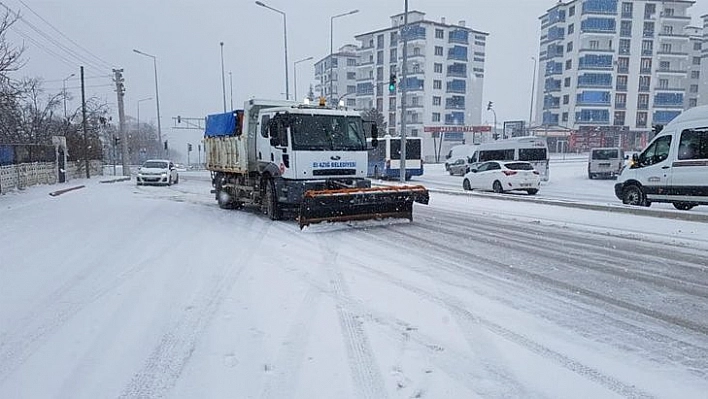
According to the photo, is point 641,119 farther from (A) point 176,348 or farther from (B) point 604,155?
(A) point 176,348

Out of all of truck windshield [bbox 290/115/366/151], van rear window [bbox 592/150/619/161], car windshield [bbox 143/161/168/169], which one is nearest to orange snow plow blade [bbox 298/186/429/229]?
truck windshield [bbox 290/115/366/151]

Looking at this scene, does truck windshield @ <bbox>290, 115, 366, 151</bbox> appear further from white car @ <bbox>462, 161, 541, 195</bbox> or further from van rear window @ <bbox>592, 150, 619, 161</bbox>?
van rear window @ <bbox>592, 150, 619, 161</bbox>

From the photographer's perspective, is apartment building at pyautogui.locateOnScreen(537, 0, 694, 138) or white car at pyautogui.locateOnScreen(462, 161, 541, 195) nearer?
white car at pyautogui.locateOnScreen(462, 161, 541, 195)

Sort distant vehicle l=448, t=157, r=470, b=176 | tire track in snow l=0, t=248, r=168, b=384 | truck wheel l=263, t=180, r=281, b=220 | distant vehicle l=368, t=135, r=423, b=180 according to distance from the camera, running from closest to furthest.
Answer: tire track in snow l=0, t=248, r=168, b=384 → truck wheel l=263, t=180, r=281, b=220 → distant vehicle l=368, t=135, r=423, b=180 → distant vehicle l=448, t=157, r=470, b=176

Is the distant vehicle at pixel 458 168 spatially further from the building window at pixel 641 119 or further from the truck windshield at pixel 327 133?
the building window at pixel 641 119

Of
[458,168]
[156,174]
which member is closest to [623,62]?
[458,168]

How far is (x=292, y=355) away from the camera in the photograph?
13.8 feet

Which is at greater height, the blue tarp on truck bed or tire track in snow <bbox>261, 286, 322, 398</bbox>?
the blue tarp on truck bed

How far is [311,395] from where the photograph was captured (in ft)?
11.6

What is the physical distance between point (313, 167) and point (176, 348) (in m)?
7.72

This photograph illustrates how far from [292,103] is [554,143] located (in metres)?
73.0

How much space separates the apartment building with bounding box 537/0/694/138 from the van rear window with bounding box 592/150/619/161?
4687 centimetres

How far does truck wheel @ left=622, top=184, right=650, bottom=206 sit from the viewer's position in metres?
15.5

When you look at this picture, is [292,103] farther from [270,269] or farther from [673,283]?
[673,283]
